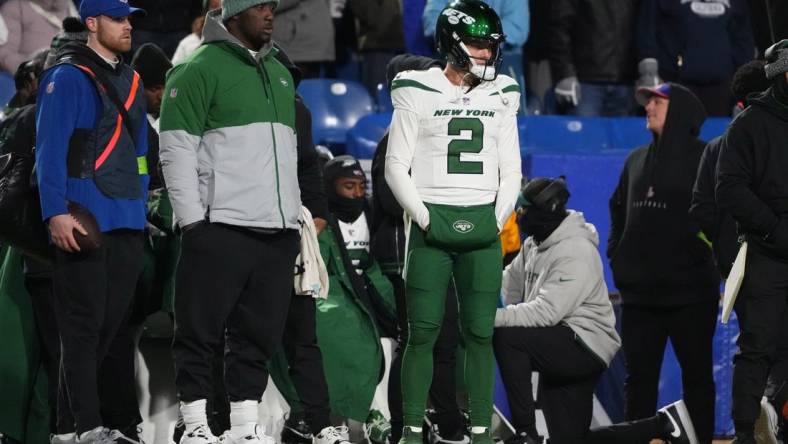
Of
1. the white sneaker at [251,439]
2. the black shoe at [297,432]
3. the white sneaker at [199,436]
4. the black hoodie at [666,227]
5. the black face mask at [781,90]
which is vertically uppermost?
the black face mask at [781,90]

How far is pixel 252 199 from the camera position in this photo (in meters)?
5.05

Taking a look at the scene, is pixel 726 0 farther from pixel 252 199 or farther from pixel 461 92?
pixel 252 199

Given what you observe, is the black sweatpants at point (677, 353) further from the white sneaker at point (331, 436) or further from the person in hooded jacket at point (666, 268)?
the white sneaker at point (331, 436)

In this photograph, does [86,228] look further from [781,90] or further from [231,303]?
[781,90]

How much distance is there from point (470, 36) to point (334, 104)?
4800 millimetres

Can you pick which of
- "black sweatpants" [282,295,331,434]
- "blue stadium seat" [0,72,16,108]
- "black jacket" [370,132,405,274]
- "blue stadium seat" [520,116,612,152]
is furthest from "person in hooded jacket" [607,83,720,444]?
"blue stadium seat" [0,72,16,108]

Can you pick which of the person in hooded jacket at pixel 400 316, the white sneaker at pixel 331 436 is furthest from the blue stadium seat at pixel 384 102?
the white sneaker at pixel 331 436

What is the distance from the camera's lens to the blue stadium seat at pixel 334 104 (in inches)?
399

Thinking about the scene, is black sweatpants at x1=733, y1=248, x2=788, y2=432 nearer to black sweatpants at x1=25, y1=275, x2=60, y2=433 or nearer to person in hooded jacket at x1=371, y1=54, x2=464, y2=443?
person in hooded jacket at x1=371, y1=54, x2=464, y2=443

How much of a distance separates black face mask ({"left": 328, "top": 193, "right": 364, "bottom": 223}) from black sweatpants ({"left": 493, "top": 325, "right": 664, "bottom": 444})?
109 centimetres

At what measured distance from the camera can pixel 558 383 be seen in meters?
6.86

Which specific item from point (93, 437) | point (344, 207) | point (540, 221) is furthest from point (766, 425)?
point (93, 437)

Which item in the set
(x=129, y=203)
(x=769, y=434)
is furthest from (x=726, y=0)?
(x=129, y=203)

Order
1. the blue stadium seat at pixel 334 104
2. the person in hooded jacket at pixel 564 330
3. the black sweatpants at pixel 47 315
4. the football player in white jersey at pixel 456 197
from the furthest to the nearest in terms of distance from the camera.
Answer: the blue stadium seat at pixel 334 104 < the person in hooded jacket at pixel 564 330 < the black sweatpants at pixel 47 315 < the football player in white jersey at pixel 456 197
